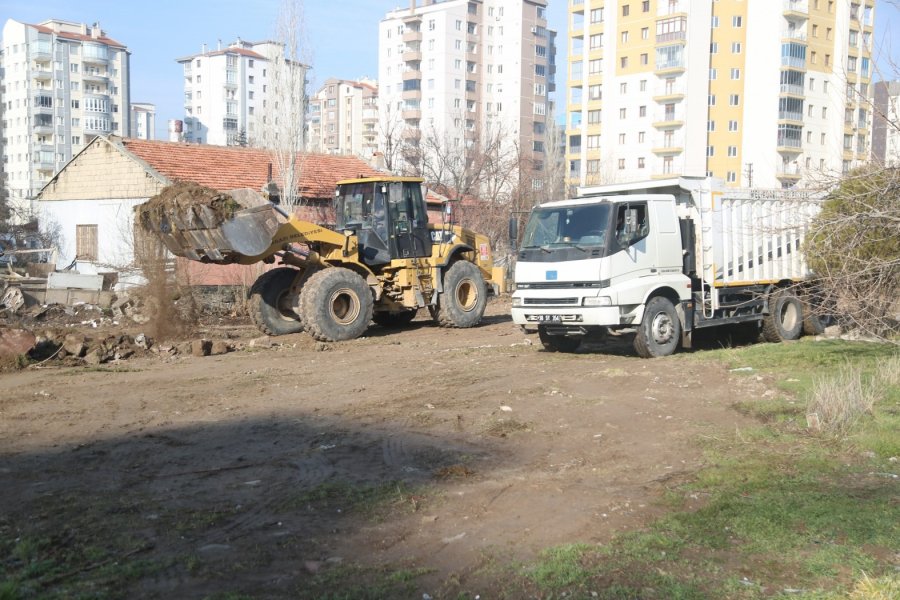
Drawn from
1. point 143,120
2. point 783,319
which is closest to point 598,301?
point 783,319

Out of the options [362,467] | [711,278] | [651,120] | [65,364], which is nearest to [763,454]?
[362,467]

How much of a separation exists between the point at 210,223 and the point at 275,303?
3.38 meters

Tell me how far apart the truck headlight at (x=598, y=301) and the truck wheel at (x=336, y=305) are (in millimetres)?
4849

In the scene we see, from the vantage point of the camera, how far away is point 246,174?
28328 millimetres

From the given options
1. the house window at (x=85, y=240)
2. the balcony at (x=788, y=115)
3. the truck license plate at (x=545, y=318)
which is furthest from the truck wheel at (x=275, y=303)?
the balcony at (x=788, y=115)

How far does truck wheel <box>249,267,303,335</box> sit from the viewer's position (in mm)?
17062

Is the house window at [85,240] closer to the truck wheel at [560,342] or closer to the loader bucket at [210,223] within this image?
the loader bucket at [210,223]

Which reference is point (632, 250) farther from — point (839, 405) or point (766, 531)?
point (766, 531)

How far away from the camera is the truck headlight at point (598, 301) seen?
42.8 feet

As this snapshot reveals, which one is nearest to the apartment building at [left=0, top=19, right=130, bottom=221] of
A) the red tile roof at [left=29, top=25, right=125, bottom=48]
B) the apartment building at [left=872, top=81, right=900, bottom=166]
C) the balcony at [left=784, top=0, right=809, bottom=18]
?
the red tile roof at [left=29, top=25, right=125, bottom=48]

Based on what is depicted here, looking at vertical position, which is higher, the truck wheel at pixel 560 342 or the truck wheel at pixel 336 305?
the truck wheel at pixel 336 305

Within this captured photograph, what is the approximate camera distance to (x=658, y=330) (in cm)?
1381

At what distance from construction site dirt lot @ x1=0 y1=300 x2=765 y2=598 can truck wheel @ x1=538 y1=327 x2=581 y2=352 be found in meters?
1.07

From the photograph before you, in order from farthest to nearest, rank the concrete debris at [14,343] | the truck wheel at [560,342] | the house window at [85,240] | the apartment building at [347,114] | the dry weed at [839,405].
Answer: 1. the apartment building at [347,114]
2. the house window at [85,240]
3. the truck wheel at [560,342]
4. the concrete debris at [14,343]
5. the dry weed at [839,405]
